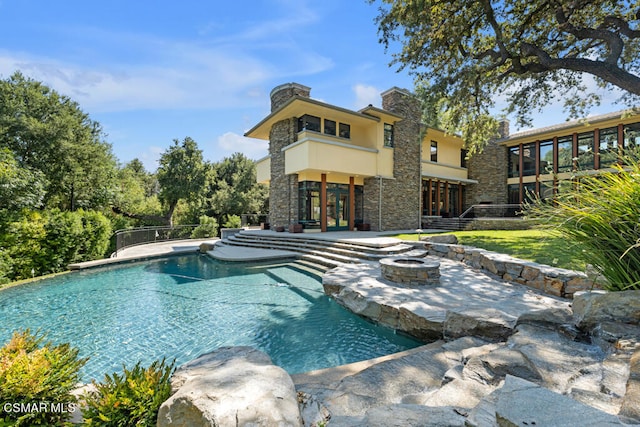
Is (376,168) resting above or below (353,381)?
above

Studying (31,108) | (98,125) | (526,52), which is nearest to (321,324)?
(526,52)

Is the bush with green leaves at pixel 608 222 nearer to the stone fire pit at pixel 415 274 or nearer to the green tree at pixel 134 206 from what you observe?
the stone fire pit at pixel 415 274

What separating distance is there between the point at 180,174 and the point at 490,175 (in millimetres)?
25474

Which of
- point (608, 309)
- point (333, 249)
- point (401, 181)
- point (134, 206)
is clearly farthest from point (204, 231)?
point (608, 309)

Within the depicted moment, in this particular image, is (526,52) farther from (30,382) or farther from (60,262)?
(60,262)

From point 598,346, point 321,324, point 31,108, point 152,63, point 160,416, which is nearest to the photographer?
point 160,416

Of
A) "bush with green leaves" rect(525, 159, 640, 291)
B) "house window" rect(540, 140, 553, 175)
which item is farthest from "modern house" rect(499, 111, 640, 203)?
"bush with green leaves" rect(525, 159, 640, 291)

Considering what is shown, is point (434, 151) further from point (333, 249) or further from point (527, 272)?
point (527, 272)

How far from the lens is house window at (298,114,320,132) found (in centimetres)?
1443

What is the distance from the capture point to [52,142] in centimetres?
1262

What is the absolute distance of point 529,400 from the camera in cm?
125

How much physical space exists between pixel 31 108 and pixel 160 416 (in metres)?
18.9

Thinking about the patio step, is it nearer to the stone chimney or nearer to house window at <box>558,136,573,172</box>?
the stone chimney

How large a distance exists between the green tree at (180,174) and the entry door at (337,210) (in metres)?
14.0
